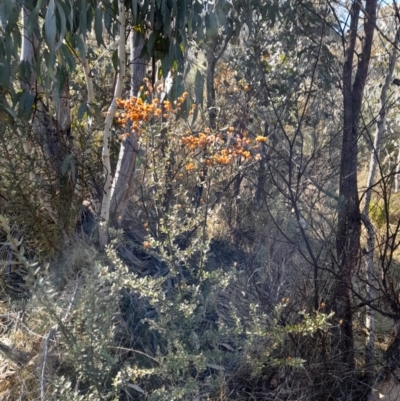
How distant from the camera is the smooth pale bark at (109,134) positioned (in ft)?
10.5

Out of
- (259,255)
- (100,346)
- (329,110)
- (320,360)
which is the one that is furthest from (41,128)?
(329,110)

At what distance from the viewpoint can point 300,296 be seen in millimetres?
3025

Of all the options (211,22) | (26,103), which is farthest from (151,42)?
(26,103)

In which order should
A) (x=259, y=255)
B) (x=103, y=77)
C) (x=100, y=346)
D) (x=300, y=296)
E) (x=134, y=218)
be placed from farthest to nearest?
(x=103, y=77)
(x=134, y=218)
(x=259, y=255)
(x=300, y=296)
(x=100, y=346)

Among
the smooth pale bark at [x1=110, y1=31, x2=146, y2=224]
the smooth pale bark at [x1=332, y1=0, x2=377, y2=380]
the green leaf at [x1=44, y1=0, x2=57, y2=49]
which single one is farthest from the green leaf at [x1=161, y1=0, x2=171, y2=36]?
the smooth pale bark at [x1=332, y1=0, x2=377, y2=380]

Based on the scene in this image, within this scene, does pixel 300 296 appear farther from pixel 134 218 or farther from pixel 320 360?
pixel 134 218

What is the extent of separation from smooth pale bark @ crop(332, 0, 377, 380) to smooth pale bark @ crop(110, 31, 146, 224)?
1.44m

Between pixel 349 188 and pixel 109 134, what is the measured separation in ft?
4.92

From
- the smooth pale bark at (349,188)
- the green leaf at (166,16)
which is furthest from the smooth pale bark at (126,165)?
the smooth pale bark at (349,188)

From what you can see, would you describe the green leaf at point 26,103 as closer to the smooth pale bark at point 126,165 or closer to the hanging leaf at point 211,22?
the smooth pale bark at point 126,165

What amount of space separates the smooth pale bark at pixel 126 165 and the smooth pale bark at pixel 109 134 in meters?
0.21

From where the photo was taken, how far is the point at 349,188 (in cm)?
278

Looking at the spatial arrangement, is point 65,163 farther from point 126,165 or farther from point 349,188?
point 349,188

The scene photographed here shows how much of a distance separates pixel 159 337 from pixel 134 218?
4.15 feet
